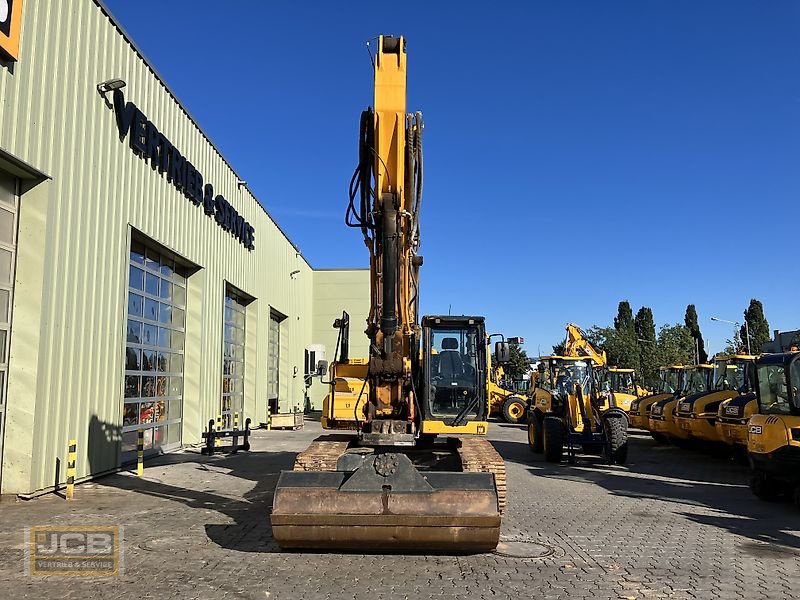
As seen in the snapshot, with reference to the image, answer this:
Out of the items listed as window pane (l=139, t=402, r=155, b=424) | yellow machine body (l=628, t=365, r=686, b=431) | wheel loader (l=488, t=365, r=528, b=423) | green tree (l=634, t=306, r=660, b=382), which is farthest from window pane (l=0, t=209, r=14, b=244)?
green tree (l=634, t=306, r=660, b=382)

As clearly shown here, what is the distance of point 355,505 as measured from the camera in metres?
6.66

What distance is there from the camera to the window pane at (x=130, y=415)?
13.4 meters

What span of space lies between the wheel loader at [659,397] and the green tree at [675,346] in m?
36.6

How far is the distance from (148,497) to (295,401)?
22.7 metres

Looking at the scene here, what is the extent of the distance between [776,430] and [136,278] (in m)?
12.4

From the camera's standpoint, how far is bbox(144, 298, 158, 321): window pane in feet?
48.5

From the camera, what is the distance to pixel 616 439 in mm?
14469

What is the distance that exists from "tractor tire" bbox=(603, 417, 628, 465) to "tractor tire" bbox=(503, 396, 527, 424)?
14.0 m

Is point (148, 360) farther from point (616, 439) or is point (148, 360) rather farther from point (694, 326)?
point (694, 326)

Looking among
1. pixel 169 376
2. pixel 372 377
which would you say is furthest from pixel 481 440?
pixel 169 376

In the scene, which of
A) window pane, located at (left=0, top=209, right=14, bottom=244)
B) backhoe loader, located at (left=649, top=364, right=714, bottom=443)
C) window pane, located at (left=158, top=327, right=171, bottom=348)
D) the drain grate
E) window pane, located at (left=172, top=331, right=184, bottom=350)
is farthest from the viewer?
backhoe loader, located at (left=649, top=364, right=714, bottom=443)

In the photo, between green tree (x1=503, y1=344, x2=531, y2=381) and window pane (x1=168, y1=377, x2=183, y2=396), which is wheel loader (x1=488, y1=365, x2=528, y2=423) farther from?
window pane (x1=168, y1=377, x2=183, y2=396)

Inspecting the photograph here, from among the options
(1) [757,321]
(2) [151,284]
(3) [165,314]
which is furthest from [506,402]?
(1) [757,321]

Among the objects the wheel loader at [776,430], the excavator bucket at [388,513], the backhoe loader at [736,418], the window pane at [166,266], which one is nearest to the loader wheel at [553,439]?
the backhoe loader at [736,418]
